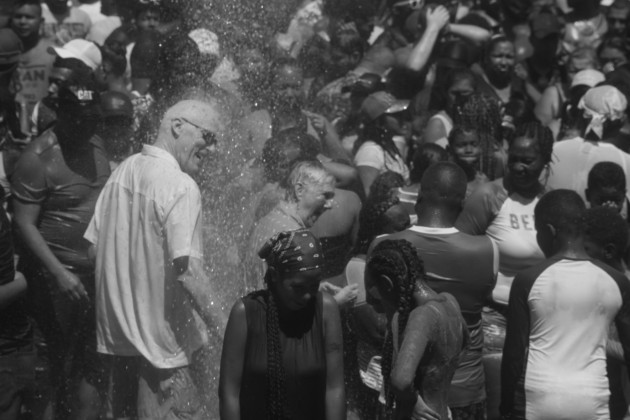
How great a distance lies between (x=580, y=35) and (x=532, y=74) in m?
0.77

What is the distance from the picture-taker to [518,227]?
7.30m

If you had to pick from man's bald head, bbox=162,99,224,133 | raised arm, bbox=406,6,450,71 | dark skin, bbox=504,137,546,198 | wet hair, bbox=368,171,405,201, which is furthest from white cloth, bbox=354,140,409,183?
man's bald head, bbox=162,99,224,133

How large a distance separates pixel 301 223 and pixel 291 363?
1.98m

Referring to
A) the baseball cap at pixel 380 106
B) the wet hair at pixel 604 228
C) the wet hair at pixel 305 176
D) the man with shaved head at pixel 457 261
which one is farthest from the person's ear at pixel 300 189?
the baseball cap at pixel 380 106

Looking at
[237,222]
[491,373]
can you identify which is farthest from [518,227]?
[237,222]

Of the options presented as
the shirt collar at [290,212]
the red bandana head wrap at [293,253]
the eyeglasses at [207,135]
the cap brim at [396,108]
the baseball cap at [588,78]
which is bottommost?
the cap brim at [396,108]

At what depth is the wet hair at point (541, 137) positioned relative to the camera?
24.8 ft

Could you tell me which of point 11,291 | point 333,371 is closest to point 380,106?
point 11,291

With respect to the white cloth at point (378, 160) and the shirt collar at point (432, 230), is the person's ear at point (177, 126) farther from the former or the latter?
the white cloth at point (378, 160)

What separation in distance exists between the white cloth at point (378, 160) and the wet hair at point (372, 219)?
2.21 m

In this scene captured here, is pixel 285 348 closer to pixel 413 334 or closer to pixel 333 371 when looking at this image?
pixel 333 371

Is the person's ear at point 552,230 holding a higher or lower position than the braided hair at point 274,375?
higher

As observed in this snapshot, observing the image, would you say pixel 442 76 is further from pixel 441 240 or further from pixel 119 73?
pixel 441 240

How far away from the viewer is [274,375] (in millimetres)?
4984
